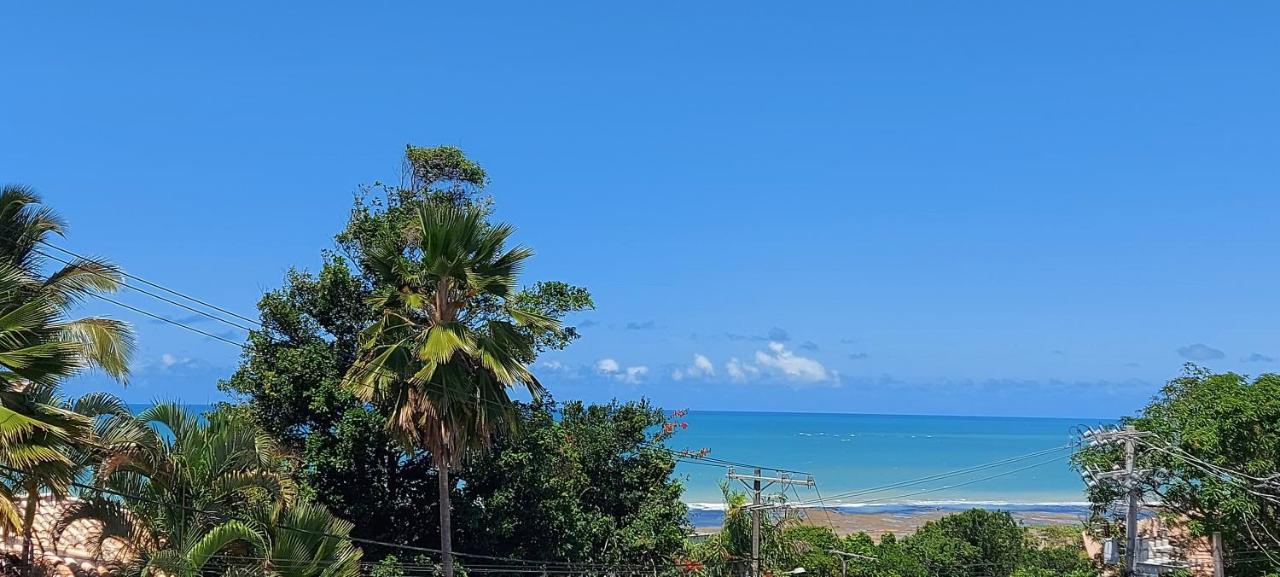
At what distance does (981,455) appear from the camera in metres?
148

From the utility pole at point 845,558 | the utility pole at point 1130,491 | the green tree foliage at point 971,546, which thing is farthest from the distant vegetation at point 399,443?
the green tree foliage at point 971,546

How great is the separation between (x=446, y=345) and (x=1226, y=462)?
14.9 m

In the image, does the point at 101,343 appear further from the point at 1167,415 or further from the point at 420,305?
the point at 1167,415

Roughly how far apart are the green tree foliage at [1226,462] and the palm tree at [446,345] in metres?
11.2

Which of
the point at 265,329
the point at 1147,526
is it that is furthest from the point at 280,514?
the point at 1147,526

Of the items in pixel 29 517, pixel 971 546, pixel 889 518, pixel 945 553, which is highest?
pixel 889 518

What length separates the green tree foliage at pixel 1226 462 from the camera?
62.0ft

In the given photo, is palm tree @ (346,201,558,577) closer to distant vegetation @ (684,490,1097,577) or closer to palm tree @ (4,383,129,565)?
palm tree @ (4,383,129,565)

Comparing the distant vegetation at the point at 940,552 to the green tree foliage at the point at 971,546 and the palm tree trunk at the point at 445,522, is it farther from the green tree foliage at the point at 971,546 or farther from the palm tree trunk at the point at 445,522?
the palm tree trunk at the point at 445,522

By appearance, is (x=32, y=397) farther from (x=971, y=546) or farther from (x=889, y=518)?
(x=889, y=518)

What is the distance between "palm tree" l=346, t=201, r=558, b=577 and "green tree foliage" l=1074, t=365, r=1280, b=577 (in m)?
11.2

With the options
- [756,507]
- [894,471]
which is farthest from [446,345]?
[894,471]

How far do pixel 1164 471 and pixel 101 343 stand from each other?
18.3 metres

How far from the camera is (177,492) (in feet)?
40.1
